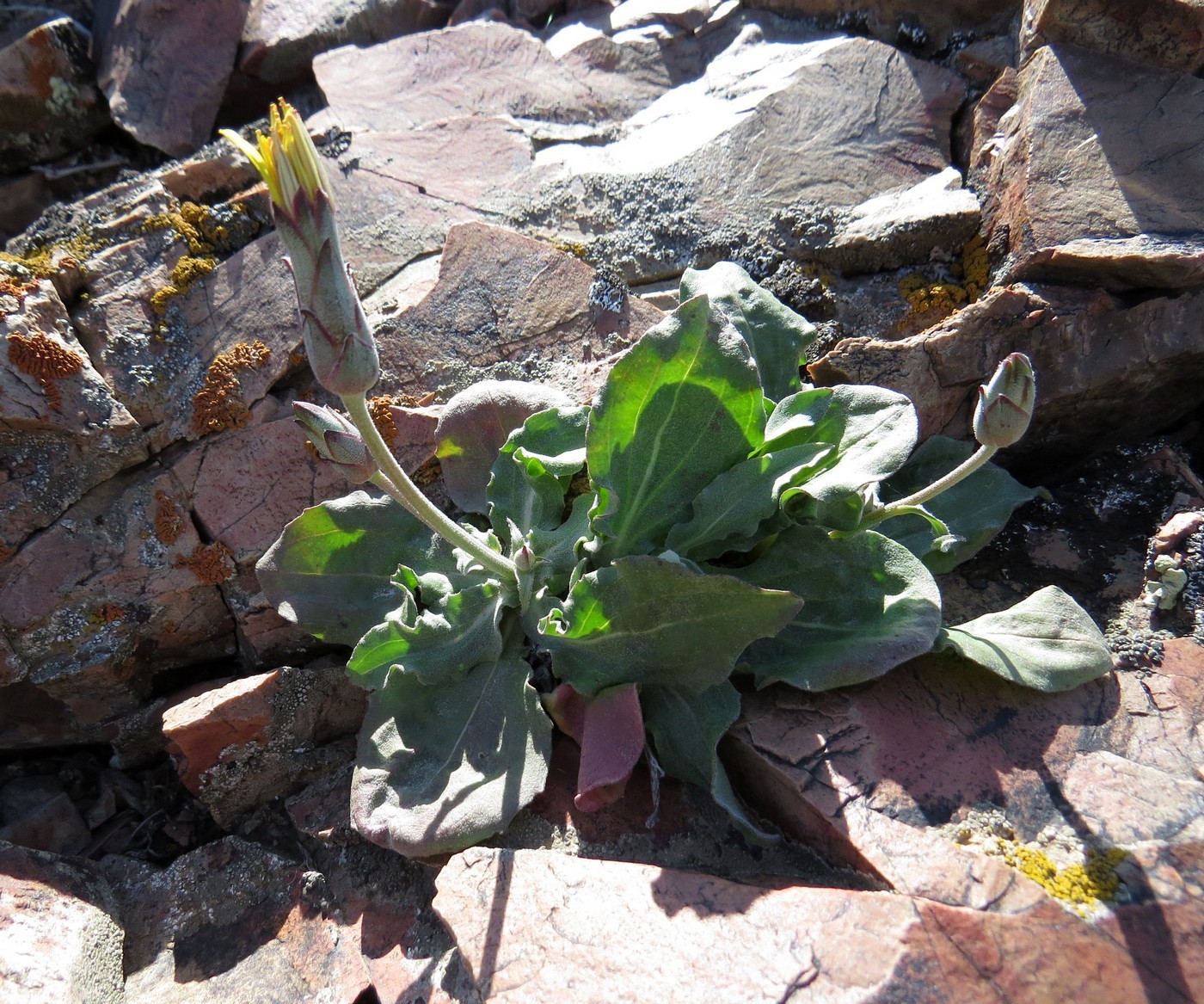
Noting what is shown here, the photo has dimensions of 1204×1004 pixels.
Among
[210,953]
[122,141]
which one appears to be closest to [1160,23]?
[210,953]

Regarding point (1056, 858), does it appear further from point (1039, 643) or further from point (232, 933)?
point (232, 933)

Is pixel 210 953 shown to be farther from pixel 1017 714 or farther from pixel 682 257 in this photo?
pixel 682 257

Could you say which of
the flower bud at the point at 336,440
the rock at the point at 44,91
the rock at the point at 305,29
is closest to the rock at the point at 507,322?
the flower bud at the point at 336,440

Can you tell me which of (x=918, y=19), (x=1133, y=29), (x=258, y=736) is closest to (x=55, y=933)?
(x=258, y=736)

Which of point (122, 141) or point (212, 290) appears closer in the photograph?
point (212, 290)

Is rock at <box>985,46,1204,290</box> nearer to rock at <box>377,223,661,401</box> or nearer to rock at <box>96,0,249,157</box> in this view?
rock at <box>377,223,661,401</box>

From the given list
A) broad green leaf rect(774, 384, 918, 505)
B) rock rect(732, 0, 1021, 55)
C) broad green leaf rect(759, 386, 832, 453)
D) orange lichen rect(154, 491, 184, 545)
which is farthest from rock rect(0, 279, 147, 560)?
rock rect(732, 0, 1021, 55)
